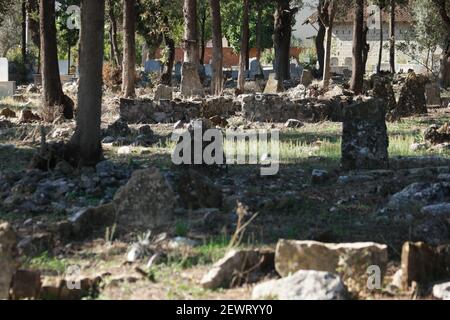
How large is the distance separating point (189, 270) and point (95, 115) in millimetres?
6748

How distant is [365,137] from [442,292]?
23.0 feet

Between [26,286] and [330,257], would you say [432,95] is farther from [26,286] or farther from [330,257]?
[26,286]

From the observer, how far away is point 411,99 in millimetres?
23312

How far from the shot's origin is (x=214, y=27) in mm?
30547

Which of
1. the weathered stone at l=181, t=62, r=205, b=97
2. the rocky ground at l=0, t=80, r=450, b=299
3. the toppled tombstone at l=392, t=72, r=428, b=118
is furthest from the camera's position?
the weathered stone at l=181, t=62, r=205, b=97

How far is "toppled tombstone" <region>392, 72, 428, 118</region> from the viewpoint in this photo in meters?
23.2

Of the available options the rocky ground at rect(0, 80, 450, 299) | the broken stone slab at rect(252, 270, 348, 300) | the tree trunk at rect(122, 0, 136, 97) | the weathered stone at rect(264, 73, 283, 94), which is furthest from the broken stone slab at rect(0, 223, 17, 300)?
the weathered stone at rect(264, 73, 283, 94)

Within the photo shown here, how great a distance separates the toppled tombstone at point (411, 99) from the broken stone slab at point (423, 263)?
16.5 meters

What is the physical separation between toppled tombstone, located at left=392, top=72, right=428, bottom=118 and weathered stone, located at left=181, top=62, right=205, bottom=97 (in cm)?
690

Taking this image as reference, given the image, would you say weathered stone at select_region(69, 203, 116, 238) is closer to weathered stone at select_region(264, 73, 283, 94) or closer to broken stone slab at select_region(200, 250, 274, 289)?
broken stone slab at select_region(200, 250, 274, 289)

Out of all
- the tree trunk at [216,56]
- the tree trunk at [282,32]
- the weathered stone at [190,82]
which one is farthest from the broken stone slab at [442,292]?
the tree trunk at [282,32]

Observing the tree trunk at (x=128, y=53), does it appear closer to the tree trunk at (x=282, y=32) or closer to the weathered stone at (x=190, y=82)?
the weathered stone at (x=190, y=82)

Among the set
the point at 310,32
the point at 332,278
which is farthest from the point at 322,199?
the point at 310,32

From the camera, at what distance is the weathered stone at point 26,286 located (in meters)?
6.10
